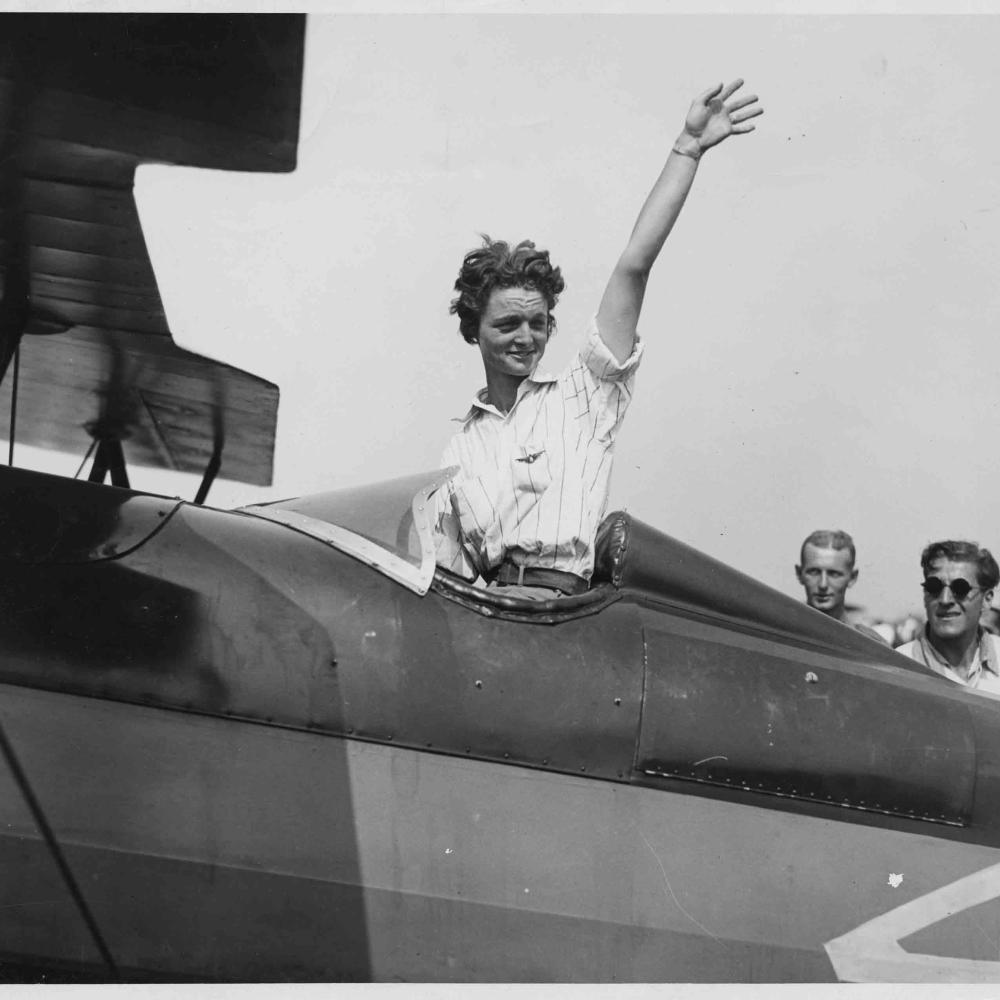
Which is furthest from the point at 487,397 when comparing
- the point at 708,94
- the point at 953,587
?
the point at 953,587

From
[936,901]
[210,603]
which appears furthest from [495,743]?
[936,901]

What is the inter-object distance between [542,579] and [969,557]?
2009 mm

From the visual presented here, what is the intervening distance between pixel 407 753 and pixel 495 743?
0.20 metres

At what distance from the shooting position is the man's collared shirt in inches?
178

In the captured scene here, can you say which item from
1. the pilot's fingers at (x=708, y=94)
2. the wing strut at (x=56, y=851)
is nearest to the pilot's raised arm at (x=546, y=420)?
the pilot's fingers at (x=708, y=94)

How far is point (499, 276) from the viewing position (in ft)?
11.8

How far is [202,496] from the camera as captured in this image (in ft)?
19.2

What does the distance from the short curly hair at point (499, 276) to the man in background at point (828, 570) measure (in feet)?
6.63

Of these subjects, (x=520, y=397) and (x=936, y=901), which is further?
(x=520, y=397)

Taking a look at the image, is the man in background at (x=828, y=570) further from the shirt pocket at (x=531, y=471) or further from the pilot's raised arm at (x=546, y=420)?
the shirt pocket at (x=531, y=471)

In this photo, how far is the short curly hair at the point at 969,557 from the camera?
15.0 feet

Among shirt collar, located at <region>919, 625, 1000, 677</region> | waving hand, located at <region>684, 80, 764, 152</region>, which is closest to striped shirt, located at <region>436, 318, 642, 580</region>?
waving hand, located at <region>684, 80, 764, 152</region>

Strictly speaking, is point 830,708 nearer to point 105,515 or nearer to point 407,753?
point 407,753

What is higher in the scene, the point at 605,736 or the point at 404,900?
the point at 605,736
